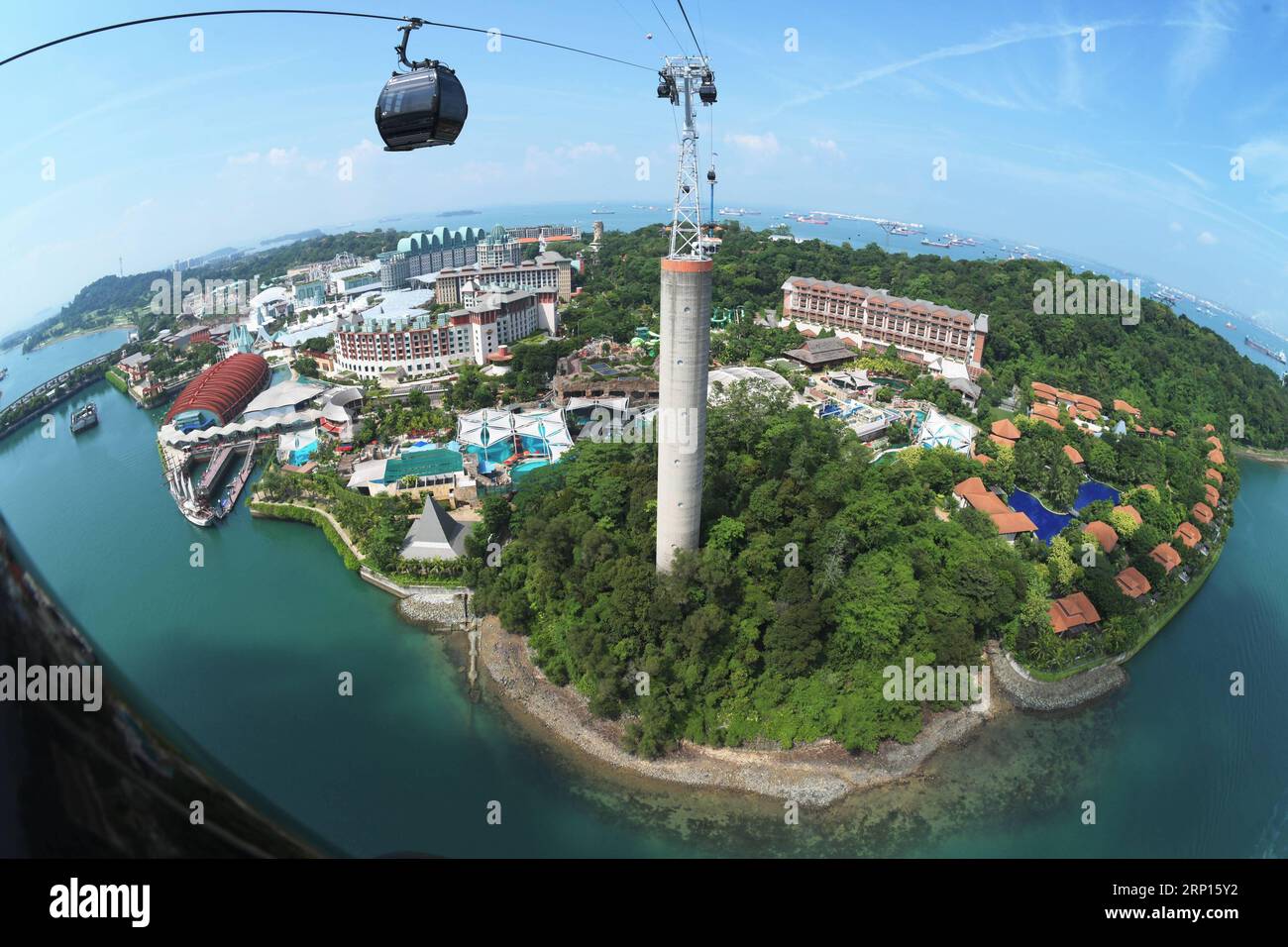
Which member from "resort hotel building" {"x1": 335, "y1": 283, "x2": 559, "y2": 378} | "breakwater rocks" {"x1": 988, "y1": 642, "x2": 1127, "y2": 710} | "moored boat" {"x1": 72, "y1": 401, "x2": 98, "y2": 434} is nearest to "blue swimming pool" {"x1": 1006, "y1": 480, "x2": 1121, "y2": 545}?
"breakwater rocks" {"x1": 988, "y1": 642, "x2": 1127, "y2": 710}

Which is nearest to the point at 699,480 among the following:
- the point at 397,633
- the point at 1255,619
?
the point at 397,633

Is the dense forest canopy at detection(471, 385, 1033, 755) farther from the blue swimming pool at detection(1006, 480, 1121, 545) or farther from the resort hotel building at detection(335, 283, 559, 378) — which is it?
the resort hotel building at detection(335, 283, 559, 378)

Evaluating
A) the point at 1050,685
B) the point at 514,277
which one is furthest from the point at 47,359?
the point at 1050,685

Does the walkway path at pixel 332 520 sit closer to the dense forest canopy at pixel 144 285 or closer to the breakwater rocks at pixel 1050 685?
the breakwater rocks at pixel 1050 685

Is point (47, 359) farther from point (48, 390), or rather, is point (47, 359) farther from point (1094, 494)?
point (1094, 494)

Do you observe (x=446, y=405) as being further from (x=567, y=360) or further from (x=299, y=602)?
(x=299, y=602)
